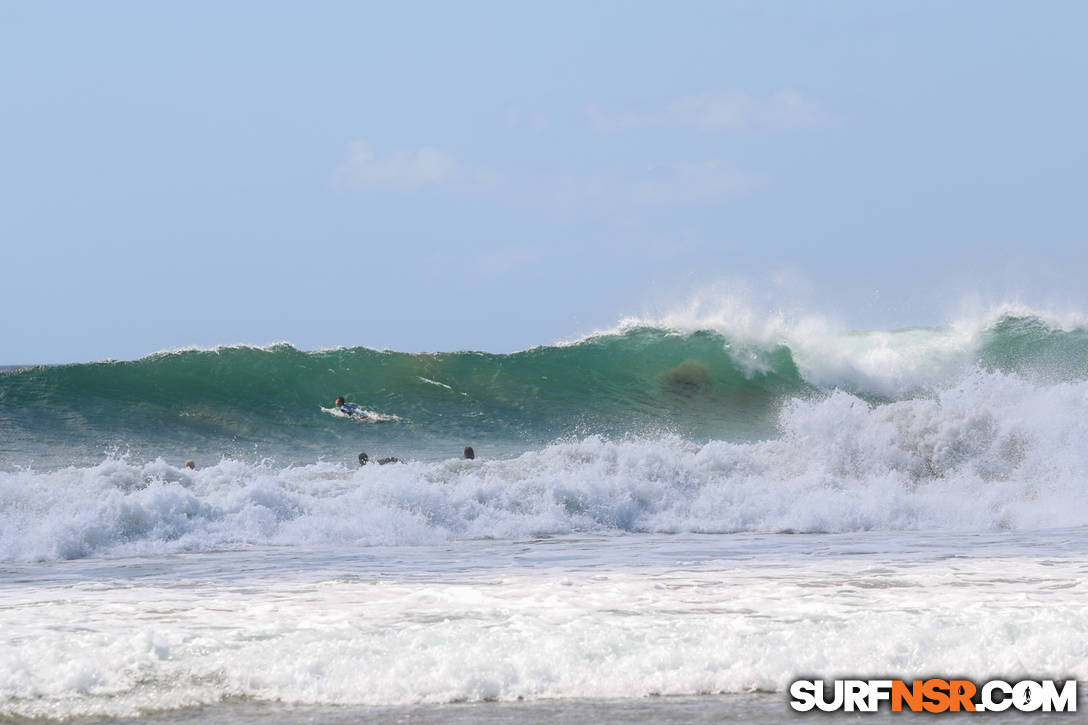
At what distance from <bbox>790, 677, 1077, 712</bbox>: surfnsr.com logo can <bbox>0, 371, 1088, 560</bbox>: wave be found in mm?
5557

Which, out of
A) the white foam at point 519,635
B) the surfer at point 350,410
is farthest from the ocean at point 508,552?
the surfer at point 350,410

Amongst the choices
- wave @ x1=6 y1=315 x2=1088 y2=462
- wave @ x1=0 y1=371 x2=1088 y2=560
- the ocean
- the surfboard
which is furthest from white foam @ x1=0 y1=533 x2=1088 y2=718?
the surfboard

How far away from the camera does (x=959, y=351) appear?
83.3 ft

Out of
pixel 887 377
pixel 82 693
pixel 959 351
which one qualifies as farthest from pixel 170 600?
pixel 959 351

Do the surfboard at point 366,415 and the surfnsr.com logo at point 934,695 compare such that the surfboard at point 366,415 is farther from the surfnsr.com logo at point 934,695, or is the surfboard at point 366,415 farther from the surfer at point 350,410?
the surfnsr.com logo at point 934,695

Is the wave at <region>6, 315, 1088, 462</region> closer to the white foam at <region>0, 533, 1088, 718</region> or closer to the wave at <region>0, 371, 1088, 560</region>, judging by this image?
the wave at <region>0, 371, 1088, 560</region>

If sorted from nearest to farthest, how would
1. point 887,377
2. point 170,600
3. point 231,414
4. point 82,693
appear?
point 82,693 → point 170,600 → point 231,414 → point 887,377

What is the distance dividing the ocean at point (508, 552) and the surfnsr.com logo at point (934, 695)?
95 millimetres

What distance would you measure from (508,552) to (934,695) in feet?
15.3

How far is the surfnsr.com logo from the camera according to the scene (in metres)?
4.03

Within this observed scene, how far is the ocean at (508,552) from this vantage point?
14.5ft

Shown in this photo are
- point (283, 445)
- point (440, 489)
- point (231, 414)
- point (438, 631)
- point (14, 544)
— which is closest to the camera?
point (438, 631)

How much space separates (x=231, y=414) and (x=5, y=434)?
405 centimetres

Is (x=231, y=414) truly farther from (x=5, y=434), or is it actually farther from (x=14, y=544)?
(x=14, y=544)
